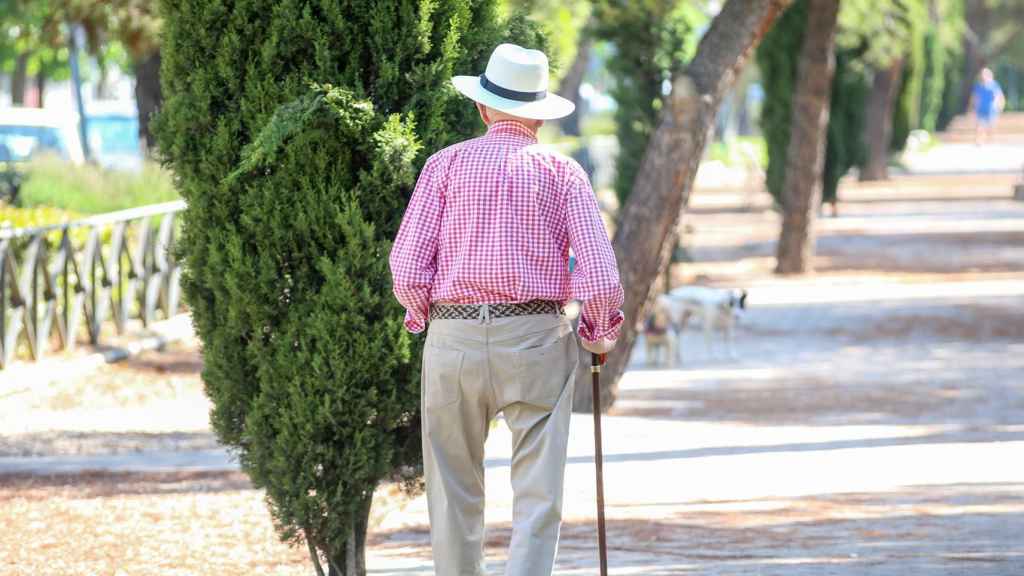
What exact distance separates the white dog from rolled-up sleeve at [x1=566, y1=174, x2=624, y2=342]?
32.2 ft

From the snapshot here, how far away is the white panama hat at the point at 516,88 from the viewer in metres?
5.21

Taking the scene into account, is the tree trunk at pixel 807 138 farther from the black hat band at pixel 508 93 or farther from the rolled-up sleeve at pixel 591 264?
the rolled-up sleeve at pixel 591 264

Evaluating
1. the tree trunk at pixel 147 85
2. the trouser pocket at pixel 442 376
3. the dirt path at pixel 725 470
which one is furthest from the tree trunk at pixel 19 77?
the trouser pocket at pixel 442 376

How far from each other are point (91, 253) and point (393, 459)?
8.17 meters

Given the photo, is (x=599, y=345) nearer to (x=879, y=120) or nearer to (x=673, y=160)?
(x=673, y=160)

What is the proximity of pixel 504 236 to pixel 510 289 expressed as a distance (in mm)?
162

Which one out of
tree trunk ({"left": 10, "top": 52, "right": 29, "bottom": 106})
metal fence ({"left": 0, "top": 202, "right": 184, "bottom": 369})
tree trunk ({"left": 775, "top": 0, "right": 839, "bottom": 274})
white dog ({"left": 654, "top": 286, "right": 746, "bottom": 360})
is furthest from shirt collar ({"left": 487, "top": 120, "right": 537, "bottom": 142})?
tree trunk ({"left": 10, "top": 52, "right": 29, "bottom": 106})

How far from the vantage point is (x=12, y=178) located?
16.4m

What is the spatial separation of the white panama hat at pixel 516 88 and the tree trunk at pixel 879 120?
30.1 m

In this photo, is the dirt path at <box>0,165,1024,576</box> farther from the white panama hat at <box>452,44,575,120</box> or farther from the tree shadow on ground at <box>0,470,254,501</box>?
the white panama hat at <box>452,44,575,120</box>

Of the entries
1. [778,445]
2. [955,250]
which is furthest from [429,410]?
[955,250]

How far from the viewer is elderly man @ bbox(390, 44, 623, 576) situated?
5.07 metres

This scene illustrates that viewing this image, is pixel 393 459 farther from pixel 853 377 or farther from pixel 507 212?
pixel 853 377

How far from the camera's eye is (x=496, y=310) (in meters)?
5.11
